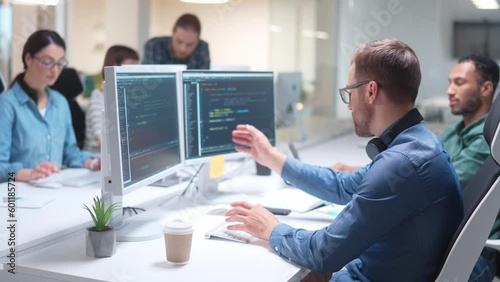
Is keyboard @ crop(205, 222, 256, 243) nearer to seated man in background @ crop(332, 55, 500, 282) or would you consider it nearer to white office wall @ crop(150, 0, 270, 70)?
seated man in background @ crop(332, 55, 500, 282)

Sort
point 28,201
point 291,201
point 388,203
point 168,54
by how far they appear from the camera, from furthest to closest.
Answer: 1. point 168,54
2. point 291,201
3. point 28,201
4. point 388,203

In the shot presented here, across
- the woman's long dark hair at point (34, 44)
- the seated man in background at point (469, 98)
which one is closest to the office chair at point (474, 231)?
the seated man in background at point (469, 98)

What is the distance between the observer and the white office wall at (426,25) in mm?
4391

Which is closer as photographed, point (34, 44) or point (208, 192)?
point (208, 192)

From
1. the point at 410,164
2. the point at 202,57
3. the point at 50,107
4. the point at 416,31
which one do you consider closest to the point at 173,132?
the point at 410,164

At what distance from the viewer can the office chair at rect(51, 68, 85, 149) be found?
3.65m

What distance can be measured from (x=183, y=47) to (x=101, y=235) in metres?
2.45

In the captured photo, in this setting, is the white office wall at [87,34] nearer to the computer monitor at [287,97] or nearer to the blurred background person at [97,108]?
the blurred background person at [97,108]

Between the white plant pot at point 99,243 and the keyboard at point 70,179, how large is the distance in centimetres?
86

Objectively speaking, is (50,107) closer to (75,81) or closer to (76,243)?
(75,81)

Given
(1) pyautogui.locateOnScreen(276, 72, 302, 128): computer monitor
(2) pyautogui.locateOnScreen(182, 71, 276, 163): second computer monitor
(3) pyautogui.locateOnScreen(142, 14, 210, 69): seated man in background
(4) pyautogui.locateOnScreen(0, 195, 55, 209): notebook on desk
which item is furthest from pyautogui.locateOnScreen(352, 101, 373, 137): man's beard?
(3) pyautogui.locateOnScreen(142, 14, 210, 69): seated man in background

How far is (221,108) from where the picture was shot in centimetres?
217

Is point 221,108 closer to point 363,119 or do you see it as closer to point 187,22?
point 363,119

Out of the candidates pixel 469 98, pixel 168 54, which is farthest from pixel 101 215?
pixel 168 54
